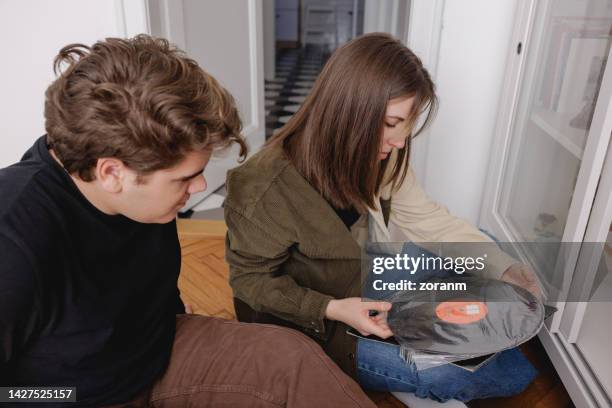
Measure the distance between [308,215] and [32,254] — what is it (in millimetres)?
485

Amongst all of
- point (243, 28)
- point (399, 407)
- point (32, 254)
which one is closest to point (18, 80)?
point (243, 28)

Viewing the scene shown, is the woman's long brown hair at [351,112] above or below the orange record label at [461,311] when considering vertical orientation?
above

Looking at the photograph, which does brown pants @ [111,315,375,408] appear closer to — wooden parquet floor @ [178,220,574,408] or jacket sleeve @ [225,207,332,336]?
jacket sleeve @ [225,207,332,336]

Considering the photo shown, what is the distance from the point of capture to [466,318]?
34.0 inches

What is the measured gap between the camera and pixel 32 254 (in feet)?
1.82

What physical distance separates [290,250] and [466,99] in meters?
0.88

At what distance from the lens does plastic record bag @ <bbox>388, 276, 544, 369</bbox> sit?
2.70ft

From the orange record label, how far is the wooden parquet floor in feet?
1.03

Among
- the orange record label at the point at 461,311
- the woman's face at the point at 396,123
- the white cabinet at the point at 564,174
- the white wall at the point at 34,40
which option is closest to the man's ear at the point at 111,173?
the woman's face at the point at 396,123

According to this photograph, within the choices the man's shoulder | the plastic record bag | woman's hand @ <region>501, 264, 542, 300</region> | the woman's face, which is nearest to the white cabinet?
woman's hand @ <region>501, 264, 542, 300</region>

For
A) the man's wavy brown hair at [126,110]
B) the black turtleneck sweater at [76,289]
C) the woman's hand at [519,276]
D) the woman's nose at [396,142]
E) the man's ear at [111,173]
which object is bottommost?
the woman's hand at [519,276]

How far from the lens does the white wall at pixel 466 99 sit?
1.49 m

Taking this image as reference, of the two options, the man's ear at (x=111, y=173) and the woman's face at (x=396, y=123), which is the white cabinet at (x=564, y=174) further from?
the man's ear at (x=111, y=173)

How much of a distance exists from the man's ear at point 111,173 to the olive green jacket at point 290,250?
33 centimetres
